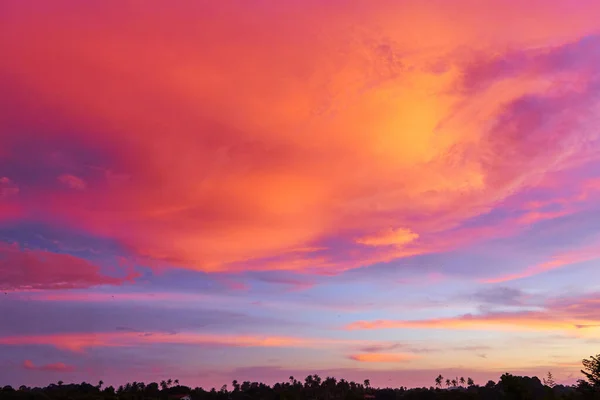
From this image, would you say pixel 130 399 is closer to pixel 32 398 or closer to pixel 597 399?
pixel 32 398

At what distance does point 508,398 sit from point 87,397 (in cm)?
15476

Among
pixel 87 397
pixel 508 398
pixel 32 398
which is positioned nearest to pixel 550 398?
pixel 508 398

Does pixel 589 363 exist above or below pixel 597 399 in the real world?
above

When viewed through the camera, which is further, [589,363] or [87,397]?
[87,397]

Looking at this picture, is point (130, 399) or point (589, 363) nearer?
point (589, 363)

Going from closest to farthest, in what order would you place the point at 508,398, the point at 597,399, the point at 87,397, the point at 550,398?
the point at 597,399
the point at 508,398
the point at 550,398
the point at 87,397

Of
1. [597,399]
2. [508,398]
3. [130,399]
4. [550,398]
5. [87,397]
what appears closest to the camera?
[597,399]

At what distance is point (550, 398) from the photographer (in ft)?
273

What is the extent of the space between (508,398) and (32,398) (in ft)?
577

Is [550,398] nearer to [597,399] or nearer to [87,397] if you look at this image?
[597,399]

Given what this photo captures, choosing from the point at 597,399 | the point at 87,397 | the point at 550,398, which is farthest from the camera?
the point at 87,397

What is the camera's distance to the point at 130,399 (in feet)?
648

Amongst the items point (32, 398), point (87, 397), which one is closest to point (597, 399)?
point (87, 397)

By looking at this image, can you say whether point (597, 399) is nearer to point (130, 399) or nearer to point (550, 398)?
point (550, 398)
